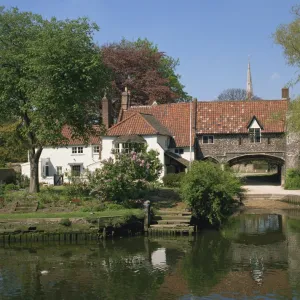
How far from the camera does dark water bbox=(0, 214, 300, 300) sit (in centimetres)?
1661

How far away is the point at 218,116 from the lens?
51.0 m

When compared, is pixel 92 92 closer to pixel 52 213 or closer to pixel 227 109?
pixel 52 213

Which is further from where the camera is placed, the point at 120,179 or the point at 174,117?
the point at 174,117

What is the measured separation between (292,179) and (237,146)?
6781 millimetres

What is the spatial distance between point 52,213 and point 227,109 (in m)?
29.1

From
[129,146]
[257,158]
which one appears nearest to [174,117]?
[129,146]

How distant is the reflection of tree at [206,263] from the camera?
57.8ft

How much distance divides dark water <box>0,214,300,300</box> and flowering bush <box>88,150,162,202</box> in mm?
4503

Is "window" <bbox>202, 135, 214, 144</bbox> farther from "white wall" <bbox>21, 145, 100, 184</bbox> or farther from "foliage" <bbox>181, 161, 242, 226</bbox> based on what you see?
"foliage" <bbox>181, 161, 242, 226</bbox>

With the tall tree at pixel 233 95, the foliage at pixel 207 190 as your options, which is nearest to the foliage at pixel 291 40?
the foliage at pixel 207 190

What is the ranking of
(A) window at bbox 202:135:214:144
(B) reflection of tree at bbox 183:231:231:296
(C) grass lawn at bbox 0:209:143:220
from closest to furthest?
1. (B) reflection of tree at bbox 183:231:231:296
2. (C) grass lawn at bbox 0:209:143:220
3. (A) window at bbox 202:135:214:144

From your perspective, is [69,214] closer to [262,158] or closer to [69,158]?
[69,158]

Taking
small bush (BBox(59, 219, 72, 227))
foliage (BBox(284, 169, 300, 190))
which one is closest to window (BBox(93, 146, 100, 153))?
foliage (BBox(284, 169, 300, 190))

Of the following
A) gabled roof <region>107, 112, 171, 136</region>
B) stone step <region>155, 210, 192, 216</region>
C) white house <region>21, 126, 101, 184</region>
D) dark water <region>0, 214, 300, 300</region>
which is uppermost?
gabled roof <region>107, 112, 171, 136</region>
